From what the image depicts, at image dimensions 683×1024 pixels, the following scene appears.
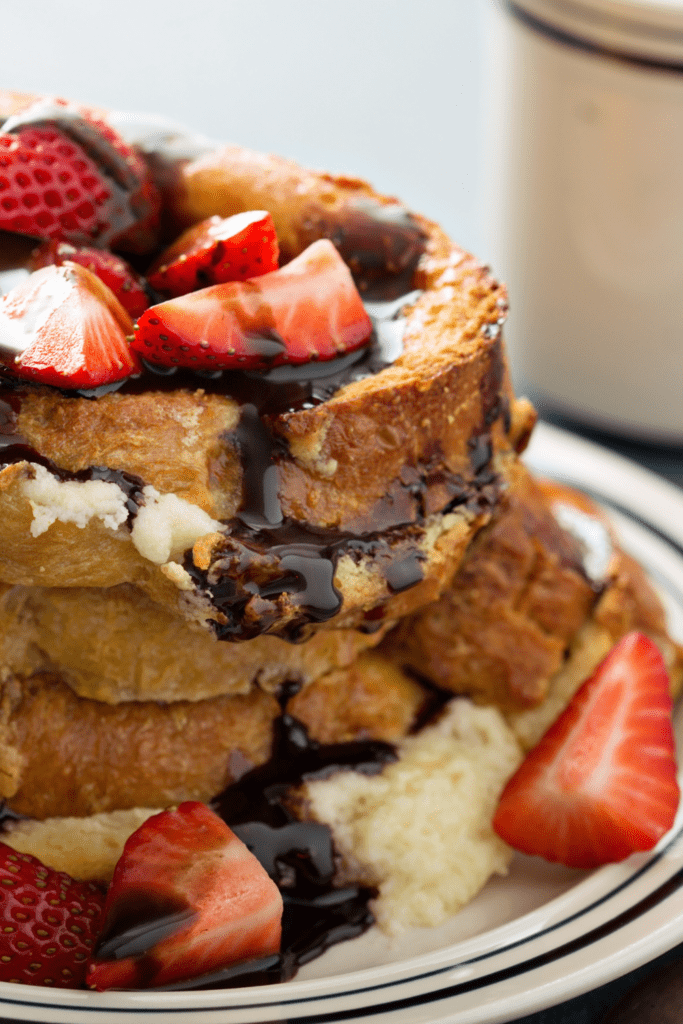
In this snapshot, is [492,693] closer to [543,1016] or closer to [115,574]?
[543,1016]

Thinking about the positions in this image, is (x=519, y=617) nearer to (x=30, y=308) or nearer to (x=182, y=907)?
(x=182, y=907)

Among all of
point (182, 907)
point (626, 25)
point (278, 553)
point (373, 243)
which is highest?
point (626, 25)

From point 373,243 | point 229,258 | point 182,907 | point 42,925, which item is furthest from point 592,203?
point 42,925

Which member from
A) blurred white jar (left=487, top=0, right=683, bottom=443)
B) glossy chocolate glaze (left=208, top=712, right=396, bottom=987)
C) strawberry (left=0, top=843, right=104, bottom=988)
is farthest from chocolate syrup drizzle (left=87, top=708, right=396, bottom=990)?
blurred white jar (left=487, top=0, right=683, bottom=443)

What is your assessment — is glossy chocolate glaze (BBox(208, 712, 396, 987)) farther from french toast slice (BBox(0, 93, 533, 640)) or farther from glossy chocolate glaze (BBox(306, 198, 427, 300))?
glossy chocolate glaze (BBox(306, 198, 427, 300))

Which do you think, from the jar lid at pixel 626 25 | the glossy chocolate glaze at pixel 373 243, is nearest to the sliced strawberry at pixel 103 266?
the glossy chocolate glaze at pixel 373 243

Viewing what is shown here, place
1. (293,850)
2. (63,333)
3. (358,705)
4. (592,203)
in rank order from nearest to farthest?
(63,333) < (293,850) < (358,705) < (592,203)
